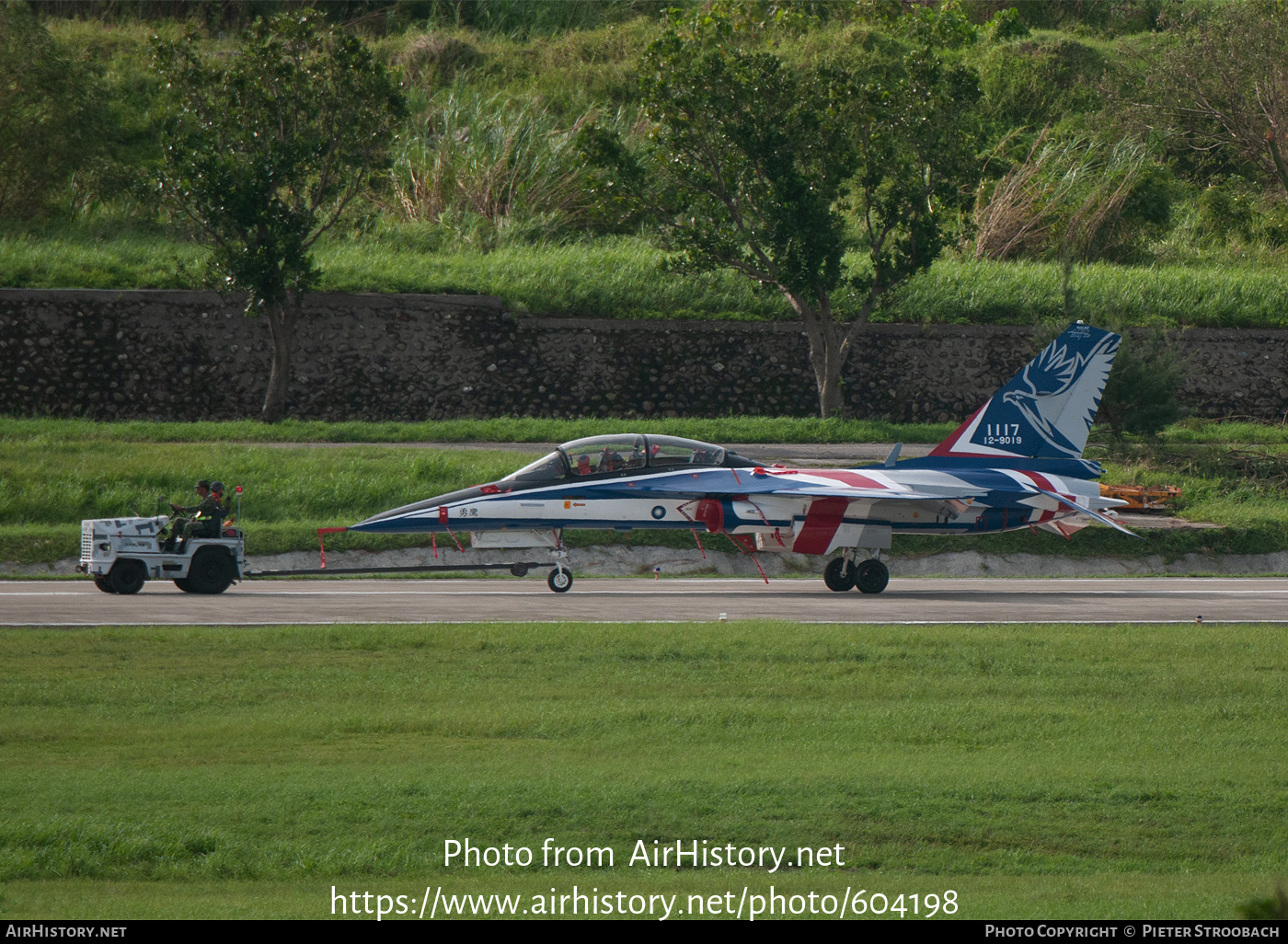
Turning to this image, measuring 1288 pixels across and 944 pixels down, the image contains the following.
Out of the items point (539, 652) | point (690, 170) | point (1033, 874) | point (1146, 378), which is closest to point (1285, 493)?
point (1146, 378)

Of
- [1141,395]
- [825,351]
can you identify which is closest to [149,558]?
[825,351]

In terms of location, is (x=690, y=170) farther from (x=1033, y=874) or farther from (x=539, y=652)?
(x=1033, y=874)

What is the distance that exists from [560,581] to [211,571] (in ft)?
17.4

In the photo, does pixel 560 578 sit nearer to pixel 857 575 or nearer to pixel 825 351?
pixel 857 575

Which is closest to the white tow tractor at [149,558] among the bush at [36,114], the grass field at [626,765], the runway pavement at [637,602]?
the runway pavement at [637,602]

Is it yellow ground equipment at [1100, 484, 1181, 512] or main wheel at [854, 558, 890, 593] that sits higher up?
main wheel at [854, 558, 890, 593]

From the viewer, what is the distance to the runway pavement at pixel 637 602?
16.8 m

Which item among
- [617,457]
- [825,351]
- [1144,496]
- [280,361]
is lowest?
[280,361]

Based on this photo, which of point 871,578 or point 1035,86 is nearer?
point 871,578

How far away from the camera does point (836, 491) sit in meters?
20.5

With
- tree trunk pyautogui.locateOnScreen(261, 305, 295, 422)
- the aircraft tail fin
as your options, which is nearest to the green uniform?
the aircraft tail fin

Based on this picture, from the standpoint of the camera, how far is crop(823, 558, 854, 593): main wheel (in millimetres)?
21500

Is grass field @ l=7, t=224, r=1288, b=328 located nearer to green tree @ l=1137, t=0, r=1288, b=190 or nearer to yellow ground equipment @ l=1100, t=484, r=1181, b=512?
green tree @ l=1137, t=0, r=1288, b=190

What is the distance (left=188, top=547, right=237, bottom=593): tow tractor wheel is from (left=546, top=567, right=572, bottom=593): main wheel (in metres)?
4.82
